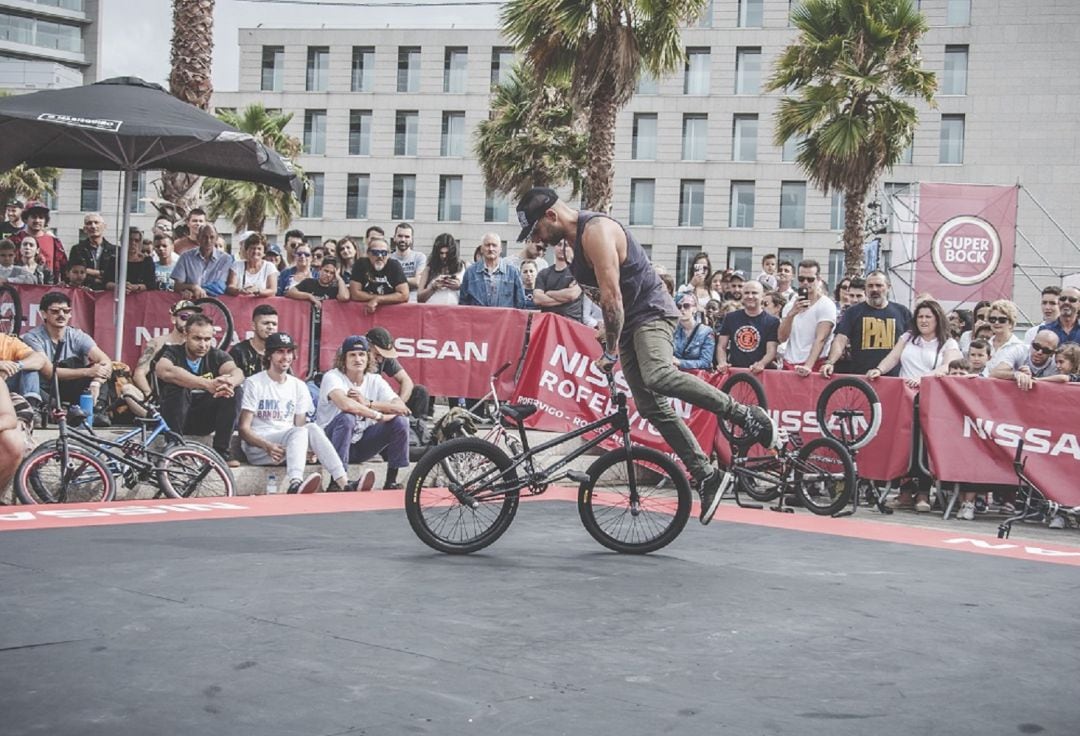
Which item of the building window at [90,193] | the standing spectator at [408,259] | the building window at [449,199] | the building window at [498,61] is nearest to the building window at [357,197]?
the building window at [449,199]

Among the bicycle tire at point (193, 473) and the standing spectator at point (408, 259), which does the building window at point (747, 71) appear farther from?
the bicycle tire at point (193, 473)

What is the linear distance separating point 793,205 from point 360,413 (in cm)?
4009

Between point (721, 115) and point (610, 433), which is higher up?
point (721, 115)

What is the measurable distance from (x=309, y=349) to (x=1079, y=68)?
4028cm

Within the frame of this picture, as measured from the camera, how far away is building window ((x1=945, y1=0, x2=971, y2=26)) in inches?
1833

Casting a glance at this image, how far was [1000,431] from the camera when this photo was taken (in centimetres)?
1115

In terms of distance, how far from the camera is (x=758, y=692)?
4.06 m

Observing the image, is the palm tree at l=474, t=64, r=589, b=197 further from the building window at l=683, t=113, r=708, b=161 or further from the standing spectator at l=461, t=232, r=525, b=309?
the standing spectator at l=461, t=232, r=525, b=309

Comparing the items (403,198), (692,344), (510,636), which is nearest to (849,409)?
(692,344)

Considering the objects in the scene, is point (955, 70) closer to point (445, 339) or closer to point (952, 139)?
point (952, 139)

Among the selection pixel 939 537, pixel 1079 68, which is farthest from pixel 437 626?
pixel 1079 68

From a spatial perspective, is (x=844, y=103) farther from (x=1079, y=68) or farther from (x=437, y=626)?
(x=1079, y=68)

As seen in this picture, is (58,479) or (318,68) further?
(318,68)

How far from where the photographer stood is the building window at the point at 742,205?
48.6 meters
